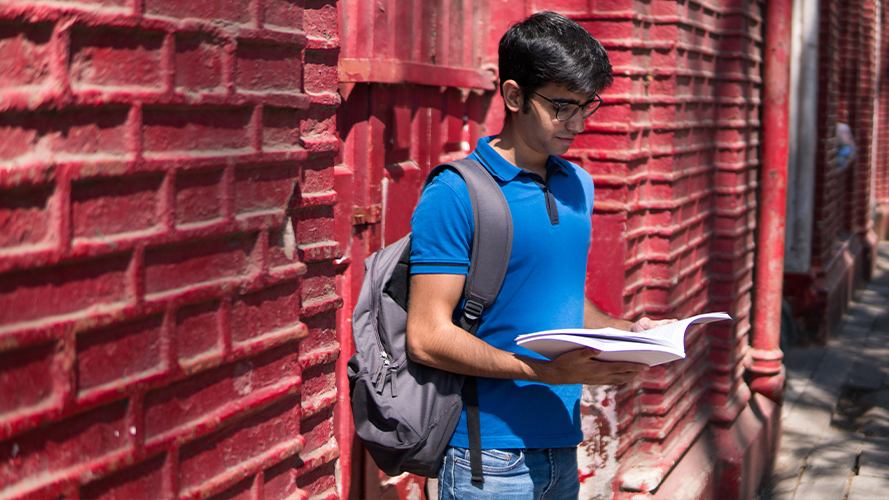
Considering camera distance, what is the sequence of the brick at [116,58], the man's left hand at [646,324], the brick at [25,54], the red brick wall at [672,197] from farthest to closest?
the red brick wall at [672,197]
the man's left hand at [646,324]
the brick at [116,58]
the brick at [25,54]

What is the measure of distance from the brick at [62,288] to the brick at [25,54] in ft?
0.83

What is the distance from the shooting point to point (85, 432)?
126 cm

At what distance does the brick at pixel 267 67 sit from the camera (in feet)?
5.06

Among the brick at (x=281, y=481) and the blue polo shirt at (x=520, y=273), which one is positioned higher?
the blue polo shirt at (x=520, y=273)

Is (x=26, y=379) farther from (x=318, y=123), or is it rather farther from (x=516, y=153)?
(x=516, y=153)

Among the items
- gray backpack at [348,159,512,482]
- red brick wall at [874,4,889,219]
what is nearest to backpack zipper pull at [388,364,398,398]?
gray backpack at [348,159,512,482]

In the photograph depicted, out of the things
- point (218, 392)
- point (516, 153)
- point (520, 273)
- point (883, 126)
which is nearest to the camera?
point (218, 392)

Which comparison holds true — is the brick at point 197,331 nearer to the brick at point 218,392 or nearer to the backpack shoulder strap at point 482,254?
the brick at point 218,392

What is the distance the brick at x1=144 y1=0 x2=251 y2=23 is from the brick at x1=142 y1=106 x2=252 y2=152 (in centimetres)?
15

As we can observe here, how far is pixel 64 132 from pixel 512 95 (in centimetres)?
113

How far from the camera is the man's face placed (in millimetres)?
2021

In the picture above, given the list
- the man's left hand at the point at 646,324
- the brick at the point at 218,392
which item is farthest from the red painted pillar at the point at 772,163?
the brick at the point at 218,392

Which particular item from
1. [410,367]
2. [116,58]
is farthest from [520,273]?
[116,58]

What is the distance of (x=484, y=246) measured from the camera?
1.91m
